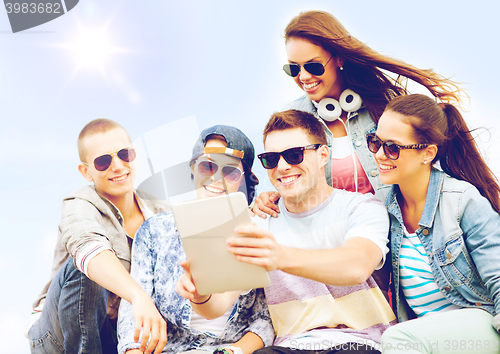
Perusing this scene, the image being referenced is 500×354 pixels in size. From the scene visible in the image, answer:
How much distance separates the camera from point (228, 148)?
297 centimetres

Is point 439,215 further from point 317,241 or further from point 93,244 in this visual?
point 93,244

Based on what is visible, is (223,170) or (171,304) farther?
(223,170)

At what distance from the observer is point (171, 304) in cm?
265

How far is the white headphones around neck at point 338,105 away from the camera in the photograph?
3.44 meters

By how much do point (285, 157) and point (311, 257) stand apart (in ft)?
3.07

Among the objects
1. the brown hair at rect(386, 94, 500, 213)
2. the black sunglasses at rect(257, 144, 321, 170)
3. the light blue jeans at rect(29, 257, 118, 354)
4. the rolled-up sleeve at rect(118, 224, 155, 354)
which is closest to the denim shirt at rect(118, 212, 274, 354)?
the rolled-up sleeve at rect(118, 224, 155, 354)

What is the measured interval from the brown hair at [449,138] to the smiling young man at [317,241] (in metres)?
0.53

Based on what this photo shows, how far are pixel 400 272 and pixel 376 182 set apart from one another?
80 cm

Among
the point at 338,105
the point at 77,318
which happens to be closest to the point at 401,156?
the point at 338,105

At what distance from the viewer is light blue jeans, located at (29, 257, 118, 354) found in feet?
9.45

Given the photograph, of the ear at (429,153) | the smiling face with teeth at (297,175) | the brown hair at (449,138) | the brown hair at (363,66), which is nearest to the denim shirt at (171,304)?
the smiling face with teeth at (297,175)

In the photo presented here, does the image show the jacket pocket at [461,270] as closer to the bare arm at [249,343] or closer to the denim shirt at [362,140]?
the denim shirt at [362,140]

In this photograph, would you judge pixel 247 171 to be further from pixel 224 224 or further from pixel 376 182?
pixel 224 224

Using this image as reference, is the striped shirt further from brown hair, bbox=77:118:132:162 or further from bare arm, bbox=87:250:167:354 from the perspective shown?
brown hair, bbox=77:118:132:162
